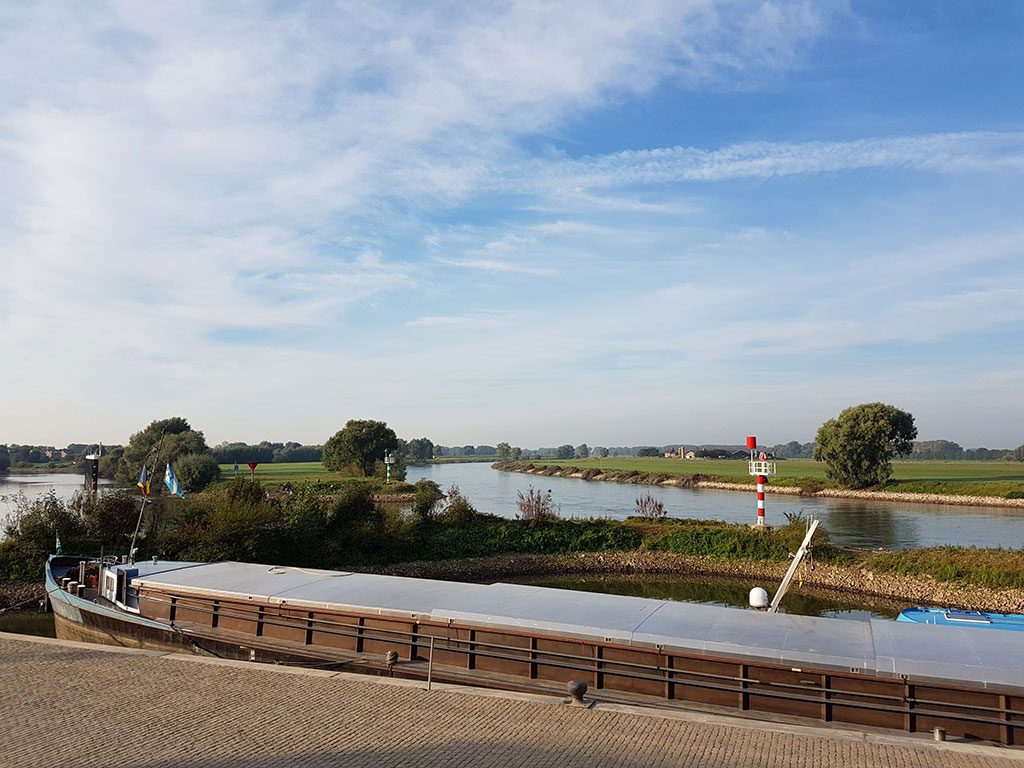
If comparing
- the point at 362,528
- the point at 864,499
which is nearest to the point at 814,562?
the point at 362,528

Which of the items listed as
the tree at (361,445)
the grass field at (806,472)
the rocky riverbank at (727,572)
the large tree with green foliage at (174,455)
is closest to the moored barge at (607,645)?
the rocky riverbank at (727,572)

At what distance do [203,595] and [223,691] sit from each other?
488cm

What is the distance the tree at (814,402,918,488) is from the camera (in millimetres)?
77562

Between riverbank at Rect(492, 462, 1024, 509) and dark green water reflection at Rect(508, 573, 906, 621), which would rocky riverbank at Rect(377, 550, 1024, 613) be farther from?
riverbank at Rect(492, 462, 1024, 509)

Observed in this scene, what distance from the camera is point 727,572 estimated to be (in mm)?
32344

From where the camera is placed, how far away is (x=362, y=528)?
33.7 meters

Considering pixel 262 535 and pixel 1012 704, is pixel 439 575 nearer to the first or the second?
pixel 262 535

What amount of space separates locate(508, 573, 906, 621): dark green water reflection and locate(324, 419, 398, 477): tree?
64871mm

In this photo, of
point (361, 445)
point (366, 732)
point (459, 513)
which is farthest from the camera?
point (361, 445)

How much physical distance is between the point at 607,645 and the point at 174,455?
79656 mm

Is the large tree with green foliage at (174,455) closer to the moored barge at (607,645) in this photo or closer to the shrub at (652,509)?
the shrub at (652,509)

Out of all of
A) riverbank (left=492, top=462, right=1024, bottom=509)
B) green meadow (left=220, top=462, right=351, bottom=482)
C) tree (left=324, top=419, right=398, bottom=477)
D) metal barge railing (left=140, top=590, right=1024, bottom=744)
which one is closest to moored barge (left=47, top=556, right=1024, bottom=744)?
metal barge railing (left=140, top=590, right=1024, bottom=744)

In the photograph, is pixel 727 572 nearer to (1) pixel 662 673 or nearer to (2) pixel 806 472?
(1) pixel 662 673

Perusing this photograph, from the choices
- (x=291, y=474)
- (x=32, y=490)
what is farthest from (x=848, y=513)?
(x=291, y=474)
